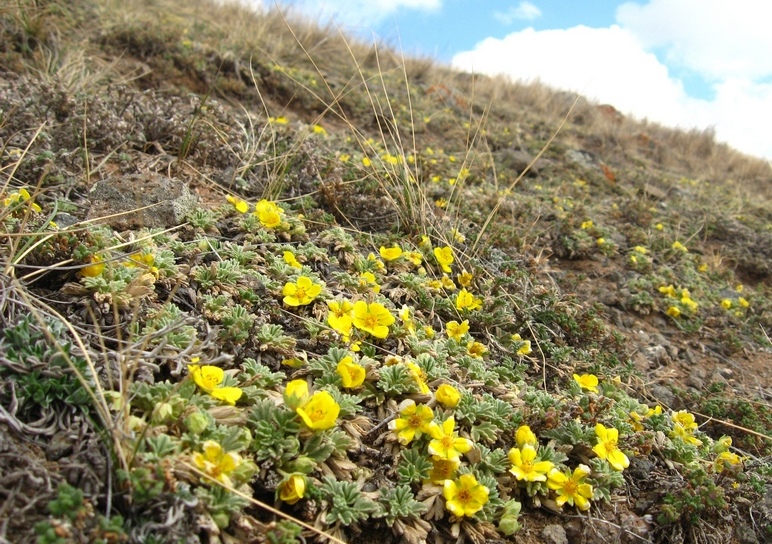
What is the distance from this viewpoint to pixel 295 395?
6.44 ft

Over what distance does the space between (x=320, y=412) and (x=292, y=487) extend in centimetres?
26

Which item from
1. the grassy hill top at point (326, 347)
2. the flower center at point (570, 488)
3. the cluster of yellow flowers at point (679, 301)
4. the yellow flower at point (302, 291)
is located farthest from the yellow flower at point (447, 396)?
the cluster of yellow flowers at point (679, 301)

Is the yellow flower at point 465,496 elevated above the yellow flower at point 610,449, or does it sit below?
below

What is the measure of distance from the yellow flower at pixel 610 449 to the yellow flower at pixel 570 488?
0.15m

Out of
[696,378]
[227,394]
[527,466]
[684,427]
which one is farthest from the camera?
[696,378]

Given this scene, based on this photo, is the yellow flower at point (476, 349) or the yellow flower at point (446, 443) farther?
the yellow flower at point (476, 349)

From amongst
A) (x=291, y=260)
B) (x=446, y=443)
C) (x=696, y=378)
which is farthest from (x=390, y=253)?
(x=696, y=378)

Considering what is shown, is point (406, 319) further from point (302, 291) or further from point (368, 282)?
point (302, 291)

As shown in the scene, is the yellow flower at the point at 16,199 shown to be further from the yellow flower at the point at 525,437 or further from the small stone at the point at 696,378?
the small stone at the point at 696,378

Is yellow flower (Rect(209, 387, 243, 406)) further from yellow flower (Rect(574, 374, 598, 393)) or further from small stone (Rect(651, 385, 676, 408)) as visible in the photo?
small stone (Rect(651, 385, 676, 408))

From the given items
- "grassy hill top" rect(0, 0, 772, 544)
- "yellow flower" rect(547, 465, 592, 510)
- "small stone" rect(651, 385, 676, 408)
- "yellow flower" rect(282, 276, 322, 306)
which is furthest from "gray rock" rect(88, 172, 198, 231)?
"small stone" rect(651, 385, 676, 408)

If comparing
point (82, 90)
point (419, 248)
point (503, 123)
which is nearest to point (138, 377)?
point (419, 248)

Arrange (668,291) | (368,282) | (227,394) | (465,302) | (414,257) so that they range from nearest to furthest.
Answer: (227,394) → (368,282) → (465,302) → (414,257) → (668,291)

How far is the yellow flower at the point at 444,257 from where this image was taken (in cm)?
341
